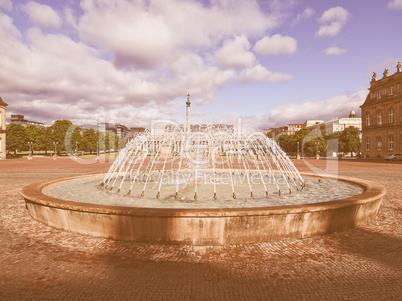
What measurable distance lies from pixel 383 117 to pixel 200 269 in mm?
65361

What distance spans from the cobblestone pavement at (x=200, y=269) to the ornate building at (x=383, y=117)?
5812 centimetres

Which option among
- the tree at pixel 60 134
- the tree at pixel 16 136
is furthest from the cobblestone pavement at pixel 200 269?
the tree at pixel 60 134

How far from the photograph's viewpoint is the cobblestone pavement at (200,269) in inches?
151

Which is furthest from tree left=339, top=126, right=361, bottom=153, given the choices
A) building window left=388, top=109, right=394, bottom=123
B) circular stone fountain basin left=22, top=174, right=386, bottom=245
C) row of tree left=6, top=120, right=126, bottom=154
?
circular stone fountain basin left=22, top=174, right=386, bottom=245

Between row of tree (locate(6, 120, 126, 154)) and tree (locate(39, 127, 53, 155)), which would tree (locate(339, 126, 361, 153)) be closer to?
row of tree (locate(6, 120, 126, 154))

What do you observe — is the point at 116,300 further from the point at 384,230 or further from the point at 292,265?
the point at 384,230

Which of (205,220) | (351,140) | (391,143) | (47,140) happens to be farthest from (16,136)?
(351,140)

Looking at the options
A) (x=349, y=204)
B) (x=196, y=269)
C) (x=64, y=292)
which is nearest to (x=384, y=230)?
(x=349, y=204)

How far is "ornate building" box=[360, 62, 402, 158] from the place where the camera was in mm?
52875

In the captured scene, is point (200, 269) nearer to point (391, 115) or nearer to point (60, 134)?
point (391, 115)

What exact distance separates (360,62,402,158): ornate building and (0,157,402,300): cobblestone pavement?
5812 cm

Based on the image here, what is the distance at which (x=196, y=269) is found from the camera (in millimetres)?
4535

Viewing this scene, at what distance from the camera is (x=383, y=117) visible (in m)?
56.8

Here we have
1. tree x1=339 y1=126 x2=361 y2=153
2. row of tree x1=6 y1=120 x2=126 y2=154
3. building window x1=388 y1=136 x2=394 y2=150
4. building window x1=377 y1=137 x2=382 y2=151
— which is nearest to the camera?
building window x1=388 y1=136 x2=394 y2=150
